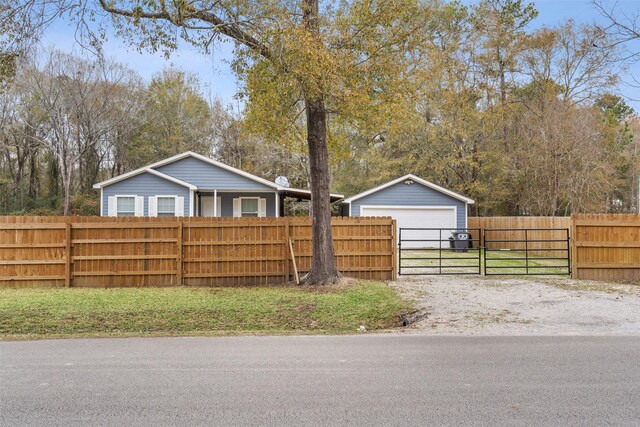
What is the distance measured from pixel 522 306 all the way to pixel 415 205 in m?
14.8

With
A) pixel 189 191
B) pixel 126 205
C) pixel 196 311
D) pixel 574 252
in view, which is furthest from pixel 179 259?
pixel 574 252

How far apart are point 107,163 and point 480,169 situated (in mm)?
29288

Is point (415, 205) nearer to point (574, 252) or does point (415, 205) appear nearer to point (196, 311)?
point (574, 252)

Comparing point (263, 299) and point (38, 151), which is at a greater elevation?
point (38, 151)

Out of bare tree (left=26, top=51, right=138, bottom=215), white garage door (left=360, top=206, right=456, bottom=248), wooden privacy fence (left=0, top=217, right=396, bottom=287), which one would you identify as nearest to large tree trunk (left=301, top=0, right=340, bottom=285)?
wooden privacy fence (left=0, top=217, right=396, bottom=287)

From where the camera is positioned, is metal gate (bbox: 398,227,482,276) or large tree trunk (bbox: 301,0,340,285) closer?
large tree trunk (bbox: 301,0,340,285)

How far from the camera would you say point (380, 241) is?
11.8 m

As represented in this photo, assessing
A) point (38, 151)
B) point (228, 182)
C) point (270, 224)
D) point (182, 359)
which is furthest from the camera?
point (38, 151)

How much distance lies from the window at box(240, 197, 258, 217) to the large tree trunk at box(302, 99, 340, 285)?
1145cm

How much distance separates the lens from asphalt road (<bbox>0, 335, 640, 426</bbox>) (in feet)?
12.3

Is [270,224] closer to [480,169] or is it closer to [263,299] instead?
[263,299]

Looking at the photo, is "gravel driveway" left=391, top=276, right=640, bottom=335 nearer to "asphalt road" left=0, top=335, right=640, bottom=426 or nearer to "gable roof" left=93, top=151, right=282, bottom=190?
"asphalt road" left=0, top=335, right=640, bottom=426

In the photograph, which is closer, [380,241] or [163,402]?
[163,402]

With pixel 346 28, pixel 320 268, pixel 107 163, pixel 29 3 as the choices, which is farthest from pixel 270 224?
pixel 107 163
